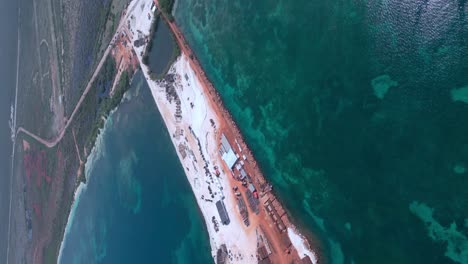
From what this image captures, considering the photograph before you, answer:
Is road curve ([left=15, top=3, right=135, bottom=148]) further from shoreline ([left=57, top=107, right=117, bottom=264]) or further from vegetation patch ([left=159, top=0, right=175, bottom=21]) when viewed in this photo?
vegetation patch ([left=159, top=0, right=175, bottom=21])

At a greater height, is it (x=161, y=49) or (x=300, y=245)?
(x=161, y=49)

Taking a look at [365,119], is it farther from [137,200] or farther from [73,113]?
[73,113]

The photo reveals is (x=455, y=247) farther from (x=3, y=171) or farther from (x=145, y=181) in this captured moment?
(x=3, y=171)

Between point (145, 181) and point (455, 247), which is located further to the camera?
point (145, 181)

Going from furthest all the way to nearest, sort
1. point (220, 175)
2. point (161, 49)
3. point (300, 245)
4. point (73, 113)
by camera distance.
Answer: point (73, 113), point (161, 49), point (220, 175), point (300, 245)

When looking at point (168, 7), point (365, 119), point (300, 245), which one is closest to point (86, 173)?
point (168, 7)

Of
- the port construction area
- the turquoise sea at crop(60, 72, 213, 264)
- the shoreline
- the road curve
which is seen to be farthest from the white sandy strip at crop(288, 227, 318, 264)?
the road curve

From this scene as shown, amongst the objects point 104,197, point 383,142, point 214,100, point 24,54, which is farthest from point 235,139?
point 24,54

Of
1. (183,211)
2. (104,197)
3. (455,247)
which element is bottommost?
(455,247)
